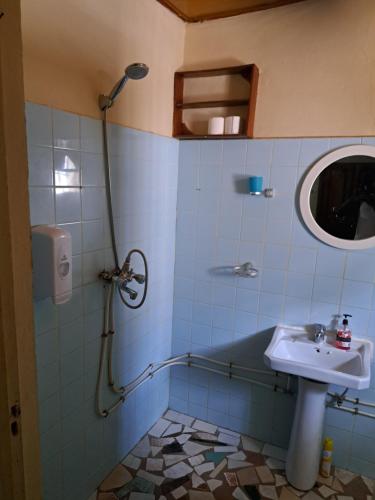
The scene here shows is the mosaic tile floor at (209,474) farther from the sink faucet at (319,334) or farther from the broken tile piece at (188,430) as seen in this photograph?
the sink faucet at (319,334)

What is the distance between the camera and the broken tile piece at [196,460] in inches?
76.4

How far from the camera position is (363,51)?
5.38 ft

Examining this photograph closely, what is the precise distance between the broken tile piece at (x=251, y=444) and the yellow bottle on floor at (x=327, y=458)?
367 mm

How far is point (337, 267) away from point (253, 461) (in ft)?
4.08

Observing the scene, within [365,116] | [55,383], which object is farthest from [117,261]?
[365,116]

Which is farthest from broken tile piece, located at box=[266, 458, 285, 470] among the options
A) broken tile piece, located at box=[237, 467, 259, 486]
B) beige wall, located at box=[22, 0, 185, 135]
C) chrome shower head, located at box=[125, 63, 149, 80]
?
chrome shower head, located at box=[125, 63, 149, 80]

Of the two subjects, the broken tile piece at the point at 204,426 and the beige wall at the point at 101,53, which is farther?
the broken tile piece at the point at 204,426

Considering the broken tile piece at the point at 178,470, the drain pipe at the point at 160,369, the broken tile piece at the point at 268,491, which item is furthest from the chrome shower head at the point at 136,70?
the broken tile piece at the point at 268,491

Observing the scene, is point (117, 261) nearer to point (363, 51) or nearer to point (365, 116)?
point (365, 116)

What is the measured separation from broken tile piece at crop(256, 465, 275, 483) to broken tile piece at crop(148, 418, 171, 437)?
2.08 feet

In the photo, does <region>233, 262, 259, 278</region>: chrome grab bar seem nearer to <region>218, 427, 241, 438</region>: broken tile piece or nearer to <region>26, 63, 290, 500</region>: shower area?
<region>26, 63, 290, 500</region>: shower area

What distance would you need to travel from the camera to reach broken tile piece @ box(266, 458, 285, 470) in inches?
77.0

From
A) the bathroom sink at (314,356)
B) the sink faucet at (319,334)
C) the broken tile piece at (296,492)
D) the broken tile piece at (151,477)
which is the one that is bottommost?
the broken tile piece at (296,492)

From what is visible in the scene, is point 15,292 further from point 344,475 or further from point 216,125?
point 344,475
